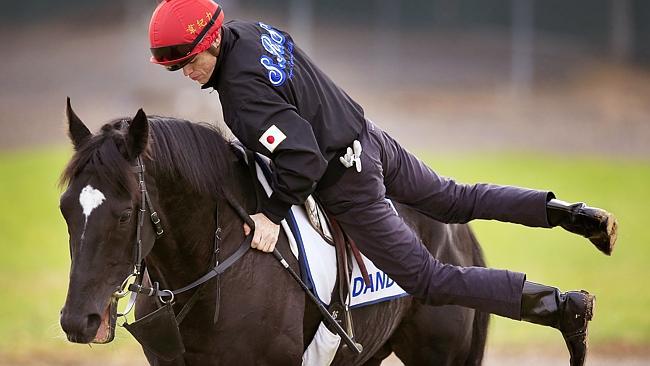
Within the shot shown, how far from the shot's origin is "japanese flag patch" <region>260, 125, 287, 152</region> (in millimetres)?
4176

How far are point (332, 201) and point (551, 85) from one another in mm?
20693

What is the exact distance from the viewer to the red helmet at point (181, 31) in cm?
416

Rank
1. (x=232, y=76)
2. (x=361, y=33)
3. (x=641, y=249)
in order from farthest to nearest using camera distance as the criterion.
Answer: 1. (x=361, y=33)
2. (x=641, y=249)
3. (x=232, y=76)

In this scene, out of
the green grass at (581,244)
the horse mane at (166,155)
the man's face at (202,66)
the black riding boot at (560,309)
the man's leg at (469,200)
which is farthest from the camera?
the green grass at (581,244)

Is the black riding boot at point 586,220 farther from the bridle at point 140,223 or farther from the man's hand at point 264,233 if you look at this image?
the bridle at point 140,223

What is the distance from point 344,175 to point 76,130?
113 centimetres

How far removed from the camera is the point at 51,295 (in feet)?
36.5

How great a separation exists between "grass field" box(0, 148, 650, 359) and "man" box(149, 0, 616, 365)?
9.15 ft

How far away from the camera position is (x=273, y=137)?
4.18 metres

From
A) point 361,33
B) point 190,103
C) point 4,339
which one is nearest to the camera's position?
point 4,339

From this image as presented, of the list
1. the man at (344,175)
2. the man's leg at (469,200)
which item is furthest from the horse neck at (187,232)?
the man's leg at (469,200)

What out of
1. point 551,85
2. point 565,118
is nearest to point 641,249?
point 565,118

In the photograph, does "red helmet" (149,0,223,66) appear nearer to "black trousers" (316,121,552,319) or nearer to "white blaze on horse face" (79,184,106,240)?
"white blaze on horse face" (79,184,106,240)

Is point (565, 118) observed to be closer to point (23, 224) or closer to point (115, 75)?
point (115, 75)
